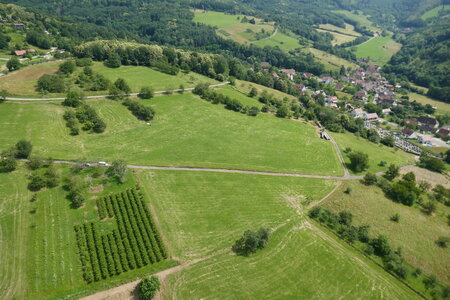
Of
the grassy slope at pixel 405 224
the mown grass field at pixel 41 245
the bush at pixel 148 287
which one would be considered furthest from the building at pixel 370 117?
the bush at pixel 148 287

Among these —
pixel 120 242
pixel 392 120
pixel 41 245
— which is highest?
pixel 120 242

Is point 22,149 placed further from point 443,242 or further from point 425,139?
point 425,139

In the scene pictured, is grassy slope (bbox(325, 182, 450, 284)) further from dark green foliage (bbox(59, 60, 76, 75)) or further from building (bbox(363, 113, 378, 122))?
dark green foliage (bbox(59, 60, 76, 75))

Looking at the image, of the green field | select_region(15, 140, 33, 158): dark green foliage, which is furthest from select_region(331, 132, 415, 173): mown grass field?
select_region(15, 140, 33, 158): dark green foliage

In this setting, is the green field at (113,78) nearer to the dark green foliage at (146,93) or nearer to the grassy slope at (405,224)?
the dark green foliage at (146,93)

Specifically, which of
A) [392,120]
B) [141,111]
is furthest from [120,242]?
[392,120]

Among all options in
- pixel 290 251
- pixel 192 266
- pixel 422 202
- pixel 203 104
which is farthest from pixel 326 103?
pixel 192 266
